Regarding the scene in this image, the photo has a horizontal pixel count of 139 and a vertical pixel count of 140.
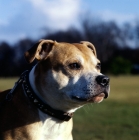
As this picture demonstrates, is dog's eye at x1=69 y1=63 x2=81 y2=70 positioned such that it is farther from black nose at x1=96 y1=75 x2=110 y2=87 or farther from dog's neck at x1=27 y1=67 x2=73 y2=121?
dog's neck at x1=27 y1=67 x2=73 y2=121

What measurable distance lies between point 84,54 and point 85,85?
0.55 metres

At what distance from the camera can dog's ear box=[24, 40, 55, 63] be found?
5.50 metres

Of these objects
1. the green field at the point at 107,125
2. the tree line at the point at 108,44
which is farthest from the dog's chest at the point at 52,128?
the tree line at the point at 108,44

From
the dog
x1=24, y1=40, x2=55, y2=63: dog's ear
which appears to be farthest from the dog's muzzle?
x1=24, y1=40, x2=55, y2=63: dog's ear

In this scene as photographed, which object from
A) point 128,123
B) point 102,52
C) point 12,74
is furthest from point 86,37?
point 128,123

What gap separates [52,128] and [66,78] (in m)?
0.63

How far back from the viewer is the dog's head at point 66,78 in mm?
5336

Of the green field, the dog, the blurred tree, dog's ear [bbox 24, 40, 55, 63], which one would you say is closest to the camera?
the dog

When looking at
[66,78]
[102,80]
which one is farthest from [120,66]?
[102,80]

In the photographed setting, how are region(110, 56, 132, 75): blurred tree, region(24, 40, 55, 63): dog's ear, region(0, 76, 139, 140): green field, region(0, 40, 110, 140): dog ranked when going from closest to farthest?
region(0, 40, 110, 140): dog, region(24, 40, 55, 63): dog's ear, region(0, 76, 139, 140): green field, region(110, 56, 132, 75): blurred tree

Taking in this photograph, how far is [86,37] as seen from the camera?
314 ft

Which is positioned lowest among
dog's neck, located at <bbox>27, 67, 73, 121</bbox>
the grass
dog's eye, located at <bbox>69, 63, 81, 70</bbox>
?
the grass

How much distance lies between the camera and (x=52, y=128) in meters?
5.43

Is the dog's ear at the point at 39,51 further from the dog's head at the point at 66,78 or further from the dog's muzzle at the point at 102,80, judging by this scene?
the dog's muzzle at the point at 102,80
